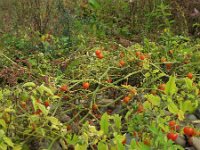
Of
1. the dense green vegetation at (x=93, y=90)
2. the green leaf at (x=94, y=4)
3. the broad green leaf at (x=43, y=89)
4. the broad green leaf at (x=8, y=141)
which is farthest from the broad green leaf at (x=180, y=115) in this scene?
the green leaf at (x=94, y=4)

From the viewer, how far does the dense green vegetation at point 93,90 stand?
215cm

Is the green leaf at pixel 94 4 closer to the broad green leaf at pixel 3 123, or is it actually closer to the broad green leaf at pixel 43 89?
the broad green leaf at pixel 43 89

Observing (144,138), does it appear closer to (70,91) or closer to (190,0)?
(70,91)

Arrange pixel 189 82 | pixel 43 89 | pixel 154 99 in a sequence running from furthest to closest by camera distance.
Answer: pixel 189 82 < pixel 154 99 < pixel 43 89

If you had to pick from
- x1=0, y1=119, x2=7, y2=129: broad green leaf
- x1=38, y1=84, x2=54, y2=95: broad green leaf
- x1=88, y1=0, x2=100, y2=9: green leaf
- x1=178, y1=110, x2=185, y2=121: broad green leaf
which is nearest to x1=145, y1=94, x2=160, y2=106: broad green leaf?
x1=178, y1=110, x2=185, y2=121: broad green leaf

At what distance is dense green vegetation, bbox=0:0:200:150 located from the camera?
7.07 ft

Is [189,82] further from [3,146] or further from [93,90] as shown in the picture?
[3,146]

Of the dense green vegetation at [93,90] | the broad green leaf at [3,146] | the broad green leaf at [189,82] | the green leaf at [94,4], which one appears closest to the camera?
the broad green leaf at [3,146]

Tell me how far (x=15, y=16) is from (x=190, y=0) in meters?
1.87

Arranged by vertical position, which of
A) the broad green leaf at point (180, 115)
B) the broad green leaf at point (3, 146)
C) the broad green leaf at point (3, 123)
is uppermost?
the broad green leaf at point (180, 115)

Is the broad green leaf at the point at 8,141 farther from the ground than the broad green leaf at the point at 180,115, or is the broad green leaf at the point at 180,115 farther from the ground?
the broad green leaf at the point at 180,115

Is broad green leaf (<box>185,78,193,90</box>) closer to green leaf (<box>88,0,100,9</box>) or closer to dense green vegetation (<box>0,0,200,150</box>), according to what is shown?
dense green vegetation (<box>0,0,200,150</box>)

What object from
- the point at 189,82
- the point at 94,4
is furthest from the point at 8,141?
the point at 94,4

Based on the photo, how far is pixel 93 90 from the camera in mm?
2781
